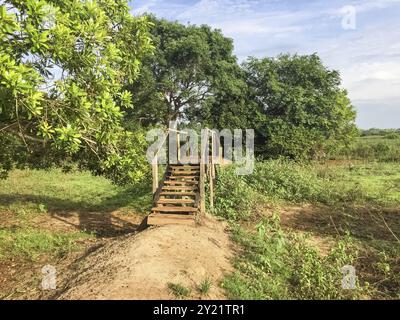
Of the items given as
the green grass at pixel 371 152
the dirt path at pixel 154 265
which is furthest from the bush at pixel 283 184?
the green grass at pixel 371 152

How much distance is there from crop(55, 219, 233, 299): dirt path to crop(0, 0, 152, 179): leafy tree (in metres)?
1.72

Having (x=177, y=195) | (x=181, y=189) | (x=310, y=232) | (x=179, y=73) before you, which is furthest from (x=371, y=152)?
(x=177, y=195)

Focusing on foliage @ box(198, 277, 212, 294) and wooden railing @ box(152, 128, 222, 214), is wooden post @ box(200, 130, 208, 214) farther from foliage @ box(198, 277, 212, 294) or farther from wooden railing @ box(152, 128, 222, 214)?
foliage @ box(198, 277, 212, 294)

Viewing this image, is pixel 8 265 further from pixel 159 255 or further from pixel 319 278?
pixel 319 278

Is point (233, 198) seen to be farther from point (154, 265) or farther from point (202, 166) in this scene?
point (154, 265)

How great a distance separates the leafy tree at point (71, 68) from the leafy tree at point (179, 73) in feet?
58.6

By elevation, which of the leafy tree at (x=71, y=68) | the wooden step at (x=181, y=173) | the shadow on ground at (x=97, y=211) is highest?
the leafy tree at (x=71, y=68)

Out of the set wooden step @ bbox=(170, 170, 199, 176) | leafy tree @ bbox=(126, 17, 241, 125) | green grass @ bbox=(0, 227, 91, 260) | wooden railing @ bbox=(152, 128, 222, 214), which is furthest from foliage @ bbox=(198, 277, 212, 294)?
leafy tree @ bbox=(126, 17, 241, 125)

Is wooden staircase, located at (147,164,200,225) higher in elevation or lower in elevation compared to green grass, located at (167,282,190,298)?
higher

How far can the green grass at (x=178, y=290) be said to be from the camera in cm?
601

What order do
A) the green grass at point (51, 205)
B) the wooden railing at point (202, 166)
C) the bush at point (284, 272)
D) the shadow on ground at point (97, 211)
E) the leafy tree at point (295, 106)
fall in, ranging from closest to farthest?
the bush at point (284, 272), the green grass at point (51, 205), the wooden railing at point (202, 166), the shadow on ground at point (97, 211), the leafy tree at point (295, 106)

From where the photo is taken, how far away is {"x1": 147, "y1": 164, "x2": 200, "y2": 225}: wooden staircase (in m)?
9.90

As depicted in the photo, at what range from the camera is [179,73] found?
2691 centimetres

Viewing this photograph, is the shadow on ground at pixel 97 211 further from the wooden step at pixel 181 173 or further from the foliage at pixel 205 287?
the foliage at pixel 205 287
